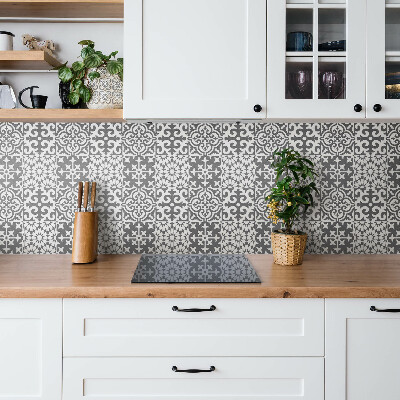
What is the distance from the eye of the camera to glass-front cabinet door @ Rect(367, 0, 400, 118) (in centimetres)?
196

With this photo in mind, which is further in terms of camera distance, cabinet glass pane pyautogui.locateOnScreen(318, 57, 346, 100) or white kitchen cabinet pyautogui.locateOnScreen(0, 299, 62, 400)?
cabinet glass pane pyautogui.locateOnScreen(318, 57, 346, 100)

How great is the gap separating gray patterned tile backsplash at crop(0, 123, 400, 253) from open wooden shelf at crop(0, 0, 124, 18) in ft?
1.69

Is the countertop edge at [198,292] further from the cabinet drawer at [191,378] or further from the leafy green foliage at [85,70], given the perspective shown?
the leafy green foliage at [85,70]

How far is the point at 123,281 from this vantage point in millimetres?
1775

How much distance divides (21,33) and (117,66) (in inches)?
23.6

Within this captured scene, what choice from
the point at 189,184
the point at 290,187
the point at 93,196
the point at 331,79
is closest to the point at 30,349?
the point at 93,196

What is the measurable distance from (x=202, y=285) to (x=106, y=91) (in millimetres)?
962

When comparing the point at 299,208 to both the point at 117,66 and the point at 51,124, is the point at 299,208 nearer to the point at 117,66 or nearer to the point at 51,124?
the point at 117,66

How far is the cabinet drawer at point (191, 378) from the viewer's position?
1.70m

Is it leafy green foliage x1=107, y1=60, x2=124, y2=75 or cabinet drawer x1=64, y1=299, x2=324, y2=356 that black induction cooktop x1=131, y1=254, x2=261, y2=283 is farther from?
leafy green foliage x1=107, y1=60, x2=124, y2=75

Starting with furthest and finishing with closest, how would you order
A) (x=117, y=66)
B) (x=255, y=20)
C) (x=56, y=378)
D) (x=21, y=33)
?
1. (x=21, y=33)
2. (x=117, y=66)
3. (x=255, y=20)
4. (x=56, y=378)

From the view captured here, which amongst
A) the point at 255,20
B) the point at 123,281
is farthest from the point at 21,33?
the point at 123,281

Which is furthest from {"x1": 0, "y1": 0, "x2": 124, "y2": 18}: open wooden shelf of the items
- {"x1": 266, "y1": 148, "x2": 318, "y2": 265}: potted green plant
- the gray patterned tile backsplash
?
{"x1": 266, "y1": 148, "x2": 318, "y2": 265}: potted green plant

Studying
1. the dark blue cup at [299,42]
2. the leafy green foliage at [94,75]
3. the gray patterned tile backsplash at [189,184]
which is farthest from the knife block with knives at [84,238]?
the dark blue cup at [299,42]
